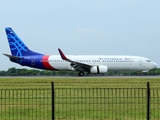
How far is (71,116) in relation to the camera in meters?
12.4

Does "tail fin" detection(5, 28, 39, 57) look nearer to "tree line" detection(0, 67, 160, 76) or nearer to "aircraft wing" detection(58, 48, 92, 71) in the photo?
"aircraft wing" detection(58, 48, 92, 71)

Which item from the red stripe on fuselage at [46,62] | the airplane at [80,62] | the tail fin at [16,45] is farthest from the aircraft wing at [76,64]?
the tail fin at [16,45]

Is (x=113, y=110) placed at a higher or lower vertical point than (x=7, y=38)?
lower

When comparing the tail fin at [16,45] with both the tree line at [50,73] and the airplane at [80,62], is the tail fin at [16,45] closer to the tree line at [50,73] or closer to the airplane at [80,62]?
the airplane at [80,62]

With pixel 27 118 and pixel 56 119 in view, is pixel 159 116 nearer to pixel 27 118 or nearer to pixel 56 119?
pixel 56 119

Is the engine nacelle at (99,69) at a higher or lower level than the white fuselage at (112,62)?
lower

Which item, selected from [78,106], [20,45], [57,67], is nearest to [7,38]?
[20,45]

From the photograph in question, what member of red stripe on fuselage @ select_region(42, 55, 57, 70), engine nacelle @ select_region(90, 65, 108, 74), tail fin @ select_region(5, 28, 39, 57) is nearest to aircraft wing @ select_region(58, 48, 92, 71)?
engine nacelle @ select_region(90, 65, 108, 74)

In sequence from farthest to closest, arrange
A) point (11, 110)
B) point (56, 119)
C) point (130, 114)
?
1. point (11, 110)
2. point (130, 114)
3. point (56, 119)

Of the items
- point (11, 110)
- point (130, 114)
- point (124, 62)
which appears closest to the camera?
point (130, 114)

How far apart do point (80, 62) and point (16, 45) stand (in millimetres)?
8447

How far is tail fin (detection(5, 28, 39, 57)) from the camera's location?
5072 centimetres

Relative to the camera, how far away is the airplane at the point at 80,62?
49375 millimetres

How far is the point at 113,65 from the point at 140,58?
339 cm
